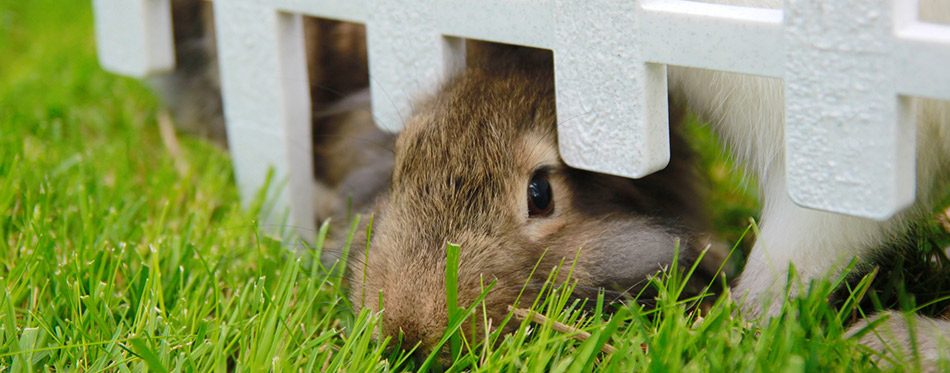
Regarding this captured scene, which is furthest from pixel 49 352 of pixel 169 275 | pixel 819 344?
pixel 819 344

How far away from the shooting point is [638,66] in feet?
5.91

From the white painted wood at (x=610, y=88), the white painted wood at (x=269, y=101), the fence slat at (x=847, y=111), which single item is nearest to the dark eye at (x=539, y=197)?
the white painted wood at (x=610, y=88)

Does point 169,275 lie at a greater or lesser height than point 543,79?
lesser

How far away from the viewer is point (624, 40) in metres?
1.81

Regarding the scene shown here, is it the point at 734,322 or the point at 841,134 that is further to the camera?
the point at 734,322

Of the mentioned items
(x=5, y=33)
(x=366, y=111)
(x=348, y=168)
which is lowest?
(x=348, y=168)

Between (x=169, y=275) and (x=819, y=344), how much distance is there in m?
1.40

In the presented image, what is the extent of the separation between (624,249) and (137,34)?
5.76ft

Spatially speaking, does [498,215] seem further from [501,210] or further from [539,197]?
[539,197]

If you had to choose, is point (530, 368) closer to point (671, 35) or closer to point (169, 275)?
point (671, 35)

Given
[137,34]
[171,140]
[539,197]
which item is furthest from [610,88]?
[171,140]

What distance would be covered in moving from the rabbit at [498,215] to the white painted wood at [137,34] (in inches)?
43.2

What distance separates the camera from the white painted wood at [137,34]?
113 inches

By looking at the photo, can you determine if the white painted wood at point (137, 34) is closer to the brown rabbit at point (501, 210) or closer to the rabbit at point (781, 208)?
the brown rabbit at point (501, 210)
